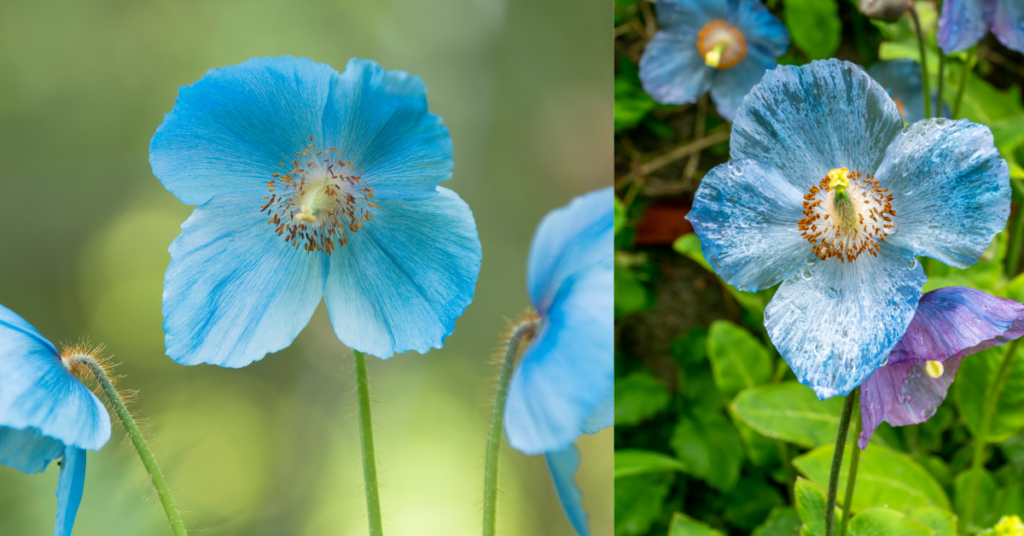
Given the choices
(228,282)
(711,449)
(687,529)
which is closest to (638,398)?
(711,449)

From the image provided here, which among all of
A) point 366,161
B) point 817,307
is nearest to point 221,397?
point 366,161

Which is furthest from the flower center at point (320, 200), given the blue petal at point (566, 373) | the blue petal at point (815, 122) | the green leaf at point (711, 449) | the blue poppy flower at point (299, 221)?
the green leaf at point (711, 449)

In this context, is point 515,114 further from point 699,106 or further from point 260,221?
point 699,106

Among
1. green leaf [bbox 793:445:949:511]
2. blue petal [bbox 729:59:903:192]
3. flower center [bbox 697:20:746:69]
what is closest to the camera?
blue petal [bbox 729:59:903:192]

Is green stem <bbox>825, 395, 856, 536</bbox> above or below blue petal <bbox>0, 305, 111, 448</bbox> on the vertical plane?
below

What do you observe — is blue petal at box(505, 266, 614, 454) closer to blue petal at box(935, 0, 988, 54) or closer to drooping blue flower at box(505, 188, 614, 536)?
drooping blue flower at box(505, 188, 614, 536)

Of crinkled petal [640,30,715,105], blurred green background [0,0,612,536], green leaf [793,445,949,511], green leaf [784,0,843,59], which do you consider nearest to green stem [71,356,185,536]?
blurred green background [0,0,612,536]

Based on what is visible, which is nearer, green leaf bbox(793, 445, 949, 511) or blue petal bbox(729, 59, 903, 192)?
blue petal bbox(729, 59, 903, 192)
